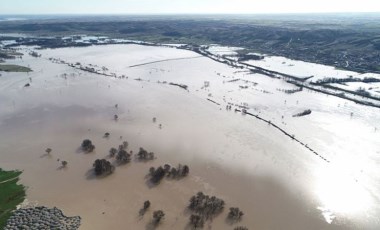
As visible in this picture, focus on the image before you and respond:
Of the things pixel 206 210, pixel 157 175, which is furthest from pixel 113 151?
pixel 206 210

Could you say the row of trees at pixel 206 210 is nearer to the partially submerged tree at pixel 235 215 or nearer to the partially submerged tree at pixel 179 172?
the partially submerged tree at pixel 235 215

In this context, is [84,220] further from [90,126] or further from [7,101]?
[7,101]

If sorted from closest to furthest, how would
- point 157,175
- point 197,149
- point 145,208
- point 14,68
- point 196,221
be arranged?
1. point 196,221
2. point 145,208
3. point 157,175
4. point 197,149
5. point 14,68

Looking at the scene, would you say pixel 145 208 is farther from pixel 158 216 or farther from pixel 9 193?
pixel 9 193

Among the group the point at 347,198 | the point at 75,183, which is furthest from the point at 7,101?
the point at 347,198

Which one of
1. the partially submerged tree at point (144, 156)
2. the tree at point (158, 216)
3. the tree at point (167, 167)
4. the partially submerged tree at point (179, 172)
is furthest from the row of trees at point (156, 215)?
the partially submerged tree at point (144, 156)
